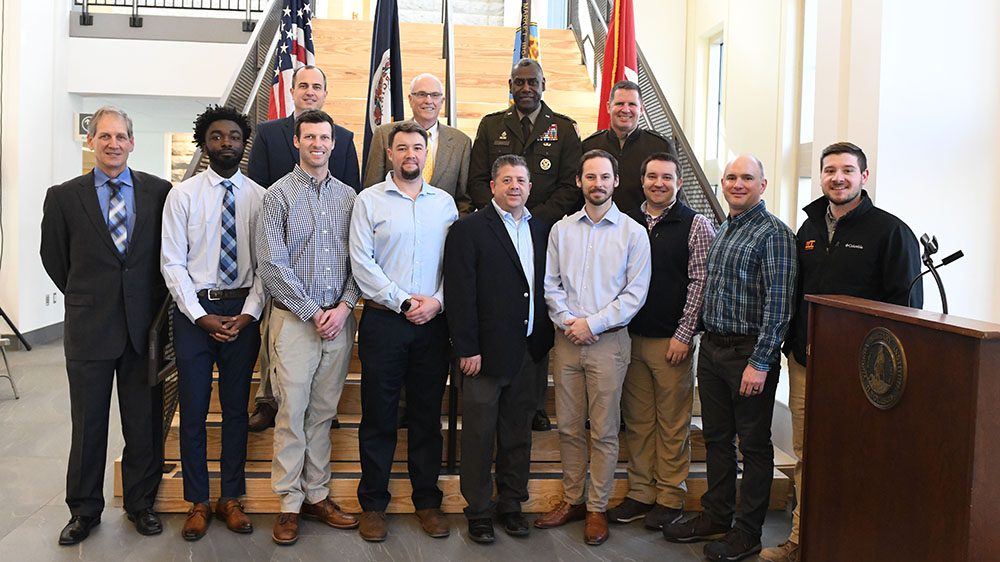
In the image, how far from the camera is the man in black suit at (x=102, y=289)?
3.63 meters

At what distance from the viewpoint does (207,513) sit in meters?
3.81

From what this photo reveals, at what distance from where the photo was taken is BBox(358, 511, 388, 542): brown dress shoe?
12.3ft

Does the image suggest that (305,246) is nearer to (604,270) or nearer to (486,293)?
(486,293)

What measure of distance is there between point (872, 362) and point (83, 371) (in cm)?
299

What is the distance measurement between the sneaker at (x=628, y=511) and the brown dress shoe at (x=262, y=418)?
168 cm

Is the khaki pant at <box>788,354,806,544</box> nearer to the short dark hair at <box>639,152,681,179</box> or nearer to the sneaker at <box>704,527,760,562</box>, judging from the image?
the sneaker at <box>704,527,760,562</box>

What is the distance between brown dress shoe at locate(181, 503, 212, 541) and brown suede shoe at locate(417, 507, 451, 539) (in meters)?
0.90

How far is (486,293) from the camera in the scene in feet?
12.2

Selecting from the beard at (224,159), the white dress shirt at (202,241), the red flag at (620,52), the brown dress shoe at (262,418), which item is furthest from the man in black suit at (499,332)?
the red flag at (620,52)

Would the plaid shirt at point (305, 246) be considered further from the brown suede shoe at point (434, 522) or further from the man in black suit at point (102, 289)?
the brown suede shoe at point (434, 522)

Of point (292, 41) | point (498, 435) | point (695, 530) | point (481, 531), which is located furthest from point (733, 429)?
point (292, 41)

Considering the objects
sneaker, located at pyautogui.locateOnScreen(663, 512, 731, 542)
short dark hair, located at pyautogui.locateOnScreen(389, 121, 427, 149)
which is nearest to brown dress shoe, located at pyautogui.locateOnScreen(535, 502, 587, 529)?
sneaker, located at pyautogui.locateOnScreen(663, 512, 731, 542)

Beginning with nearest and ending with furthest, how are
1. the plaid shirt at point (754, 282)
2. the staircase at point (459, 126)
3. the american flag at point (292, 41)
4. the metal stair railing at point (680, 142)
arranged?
the plaid shirt at point (754, 282) < the staircase at point (459, 126) < the metal stair railing at point (680, 142) < the american flag at point (292, 41)

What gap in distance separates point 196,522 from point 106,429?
21.7 inches
